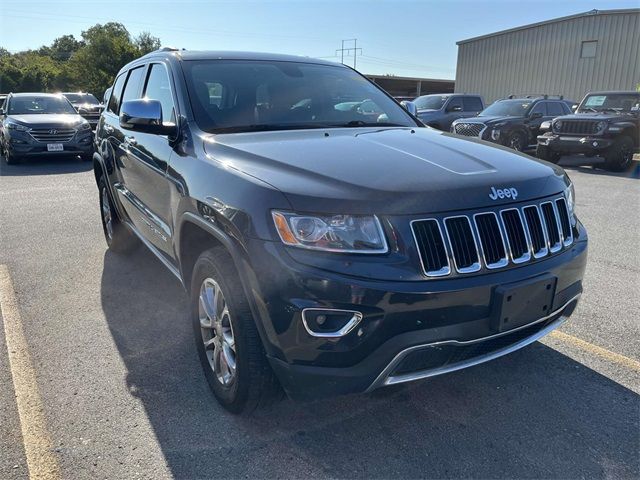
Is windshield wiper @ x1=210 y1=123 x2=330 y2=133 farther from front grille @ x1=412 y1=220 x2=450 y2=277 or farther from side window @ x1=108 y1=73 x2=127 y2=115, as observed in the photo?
side window @ x1=108 y1=73 x2=127 y2=115

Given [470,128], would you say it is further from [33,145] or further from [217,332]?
[217,332]

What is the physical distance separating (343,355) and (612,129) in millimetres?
12090

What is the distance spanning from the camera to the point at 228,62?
368cm

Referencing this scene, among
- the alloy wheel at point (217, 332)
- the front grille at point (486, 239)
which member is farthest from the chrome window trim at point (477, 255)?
the alloy wheel at point (217, 332)

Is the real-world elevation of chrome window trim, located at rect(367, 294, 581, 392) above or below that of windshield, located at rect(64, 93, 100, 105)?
below

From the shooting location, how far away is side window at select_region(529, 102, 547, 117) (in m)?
14.7

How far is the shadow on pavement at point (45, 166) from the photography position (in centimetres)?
1160

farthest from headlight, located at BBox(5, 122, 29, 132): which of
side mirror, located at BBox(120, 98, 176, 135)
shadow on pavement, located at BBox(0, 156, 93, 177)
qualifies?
side mirror, located at BBox(120, 98, 176, 135)

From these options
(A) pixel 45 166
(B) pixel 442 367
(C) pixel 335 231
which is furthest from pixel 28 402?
(A) pixel 45 166

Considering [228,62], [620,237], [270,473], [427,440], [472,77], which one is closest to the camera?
[270,473]

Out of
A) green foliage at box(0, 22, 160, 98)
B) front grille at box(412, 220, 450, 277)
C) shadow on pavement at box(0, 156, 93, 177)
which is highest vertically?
green foliage at box(0, 22, 160, 98)

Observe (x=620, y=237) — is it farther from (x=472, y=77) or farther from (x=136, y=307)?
(x=472, y=77)

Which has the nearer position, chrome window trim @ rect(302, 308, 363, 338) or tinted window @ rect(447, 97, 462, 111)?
chrome window trim @ rect(302, 308, 363, 338)

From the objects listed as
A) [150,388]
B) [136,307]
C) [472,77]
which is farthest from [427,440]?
[472,77]
